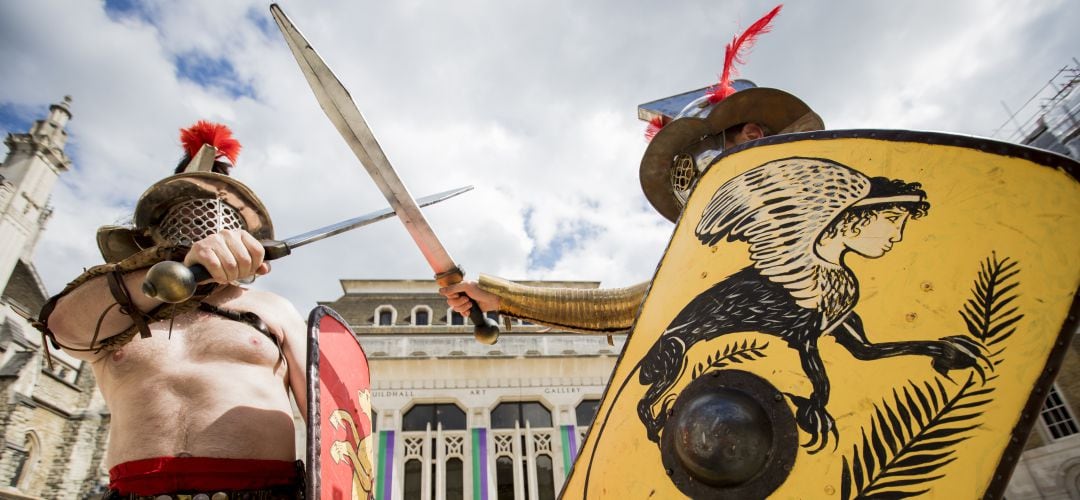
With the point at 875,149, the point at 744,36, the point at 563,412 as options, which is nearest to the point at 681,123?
the point at 744,36

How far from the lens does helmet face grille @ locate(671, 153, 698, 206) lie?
82.8 inches

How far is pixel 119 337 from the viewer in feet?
4.85

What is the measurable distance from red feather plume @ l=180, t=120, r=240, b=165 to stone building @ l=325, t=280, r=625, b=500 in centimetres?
978

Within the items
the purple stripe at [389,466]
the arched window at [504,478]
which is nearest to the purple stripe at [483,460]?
the arched window at [504,478]

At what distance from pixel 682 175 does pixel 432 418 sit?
36.6 ft

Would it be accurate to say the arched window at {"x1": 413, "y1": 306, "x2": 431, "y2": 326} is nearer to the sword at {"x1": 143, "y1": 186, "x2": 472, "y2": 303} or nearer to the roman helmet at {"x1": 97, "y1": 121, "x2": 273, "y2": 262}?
the roman helmet at {"x1": 97, "y1": 121, "x2": 273, "y2": 262}

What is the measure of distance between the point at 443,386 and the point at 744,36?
11011 millimetres

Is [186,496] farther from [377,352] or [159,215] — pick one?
[377,352]

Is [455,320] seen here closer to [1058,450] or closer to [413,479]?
[413,479]

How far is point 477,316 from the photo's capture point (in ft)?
7.54

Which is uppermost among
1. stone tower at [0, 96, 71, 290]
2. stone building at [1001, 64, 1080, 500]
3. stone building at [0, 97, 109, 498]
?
stone tower at [0, 96, 71, 290]

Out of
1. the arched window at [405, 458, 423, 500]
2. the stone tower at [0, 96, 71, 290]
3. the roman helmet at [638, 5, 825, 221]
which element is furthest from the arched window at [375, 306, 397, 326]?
Result: the roman helmet at [638, 5, 825, 221]

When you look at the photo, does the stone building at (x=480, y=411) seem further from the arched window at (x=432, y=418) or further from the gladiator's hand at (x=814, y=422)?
the gladiator's hand at (x=814, y=422)

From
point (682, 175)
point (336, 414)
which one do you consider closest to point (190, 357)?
point (336, 414)
